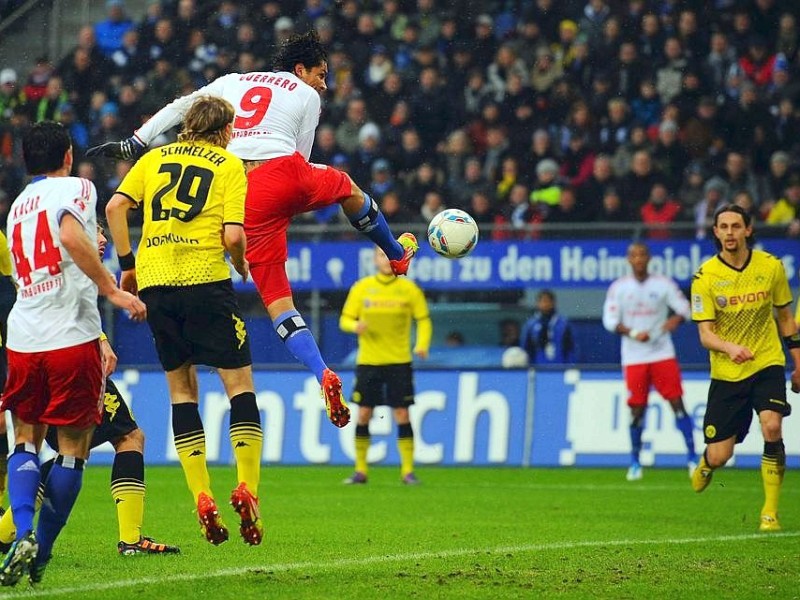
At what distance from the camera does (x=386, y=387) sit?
14109 millimetres

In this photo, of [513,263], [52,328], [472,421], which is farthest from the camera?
[513,263]

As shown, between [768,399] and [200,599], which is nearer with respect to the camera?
[200,599]

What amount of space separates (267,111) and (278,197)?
0.49 meters

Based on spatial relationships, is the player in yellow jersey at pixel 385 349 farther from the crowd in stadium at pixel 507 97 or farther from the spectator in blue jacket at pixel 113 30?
the spectator in blue jacket at pixel 113 30

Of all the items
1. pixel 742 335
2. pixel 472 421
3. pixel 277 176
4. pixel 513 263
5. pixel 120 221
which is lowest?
pixel 472 421

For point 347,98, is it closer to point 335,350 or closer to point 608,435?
point 335,350

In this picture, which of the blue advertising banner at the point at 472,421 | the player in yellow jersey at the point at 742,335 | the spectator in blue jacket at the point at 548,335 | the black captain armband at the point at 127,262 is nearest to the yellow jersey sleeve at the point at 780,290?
the player in yellow jersey at the point at 742,335

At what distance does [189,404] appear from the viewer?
289 inches

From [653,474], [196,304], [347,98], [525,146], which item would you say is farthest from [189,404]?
[347,98]

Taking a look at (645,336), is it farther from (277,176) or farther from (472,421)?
(277,176)

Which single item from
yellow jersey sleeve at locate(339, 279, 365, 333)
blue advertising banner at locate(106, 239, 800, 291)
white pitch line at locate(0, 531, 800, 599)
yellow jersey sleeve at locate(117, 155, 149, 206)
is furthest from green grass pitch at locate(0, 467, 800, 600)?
blue advertising banner at locate(106, 239, 800, 291)

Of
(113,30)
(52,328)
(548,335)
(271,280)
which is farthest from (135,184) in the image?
(113,30)

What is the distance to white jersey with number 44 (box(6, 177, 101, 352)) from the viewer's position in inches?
247

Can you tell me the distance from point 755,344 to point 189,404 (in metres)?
4.23
